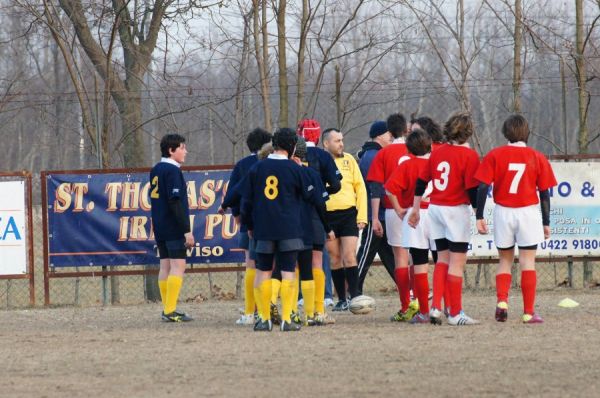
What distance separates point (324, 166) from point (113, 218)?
445 centimetres

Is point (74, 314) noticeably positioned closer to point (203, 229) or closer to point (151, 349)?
point (203, 229)

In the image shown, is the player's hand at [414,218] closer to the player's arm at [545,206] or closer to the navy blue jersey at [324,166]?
the navy blue jersey at [324,166]

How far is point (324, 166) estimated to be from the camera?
11.1 m

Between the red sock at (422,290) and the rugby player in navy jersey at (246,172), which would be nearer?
the red sock at (422,290)

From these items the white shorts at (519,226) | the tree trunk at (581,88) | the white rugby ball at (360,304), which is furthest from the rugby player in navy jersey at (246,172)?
the tree trunk at (581,88)

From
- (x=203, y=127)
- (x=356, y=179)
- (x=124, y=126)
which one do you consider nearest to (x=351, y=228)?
(x=356, y=179)

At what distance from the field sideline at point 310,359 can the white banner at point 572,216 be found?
9.31ft

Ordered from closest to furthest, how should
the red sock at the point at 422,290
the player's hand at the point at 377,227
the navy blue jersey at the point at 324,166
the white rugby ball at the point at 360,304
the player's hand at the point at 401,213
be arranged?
the red sock at the point at 422,290, the player's hand at the point at 401,213, the navy blue jersey at the point at 324,166, the player's hand at the point at 377,227, the white rugby ball at the point at 360,304

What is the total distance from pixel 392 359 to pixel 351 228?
11.3 ft

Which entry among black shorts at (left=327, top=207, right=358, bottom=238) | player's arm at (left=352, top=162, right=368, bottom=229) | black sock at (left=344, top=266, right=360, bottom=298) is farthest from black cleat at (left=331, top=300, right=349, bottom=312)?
player's arm at (left=352, top=162, right=368, bottom=229)

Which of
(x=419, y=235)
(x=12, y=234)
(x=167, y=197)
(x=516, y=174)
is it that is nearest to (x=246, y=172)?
(x=167, y=197)

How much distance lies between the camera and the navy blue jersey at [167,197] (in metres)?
11.4

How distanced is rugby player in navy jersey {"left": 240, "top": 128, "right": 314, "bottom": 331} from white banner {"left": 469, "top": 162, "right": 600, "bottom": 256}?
512 centimetres

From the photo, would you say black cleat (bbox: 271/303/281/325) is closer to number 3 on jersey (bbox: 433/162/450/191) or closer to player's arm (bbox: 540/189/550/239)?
number 3 on jersey (bbox: 433/162/450/191)
